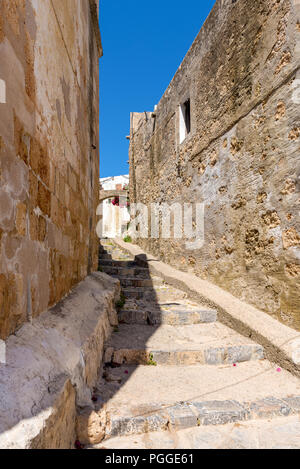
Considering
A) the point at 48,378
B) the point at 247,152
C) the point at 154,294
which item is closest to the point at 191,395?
the point at 48,378

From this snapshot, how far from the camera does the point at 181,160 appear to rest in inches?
257

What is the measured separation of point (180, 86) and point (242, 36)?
2464 millimetres

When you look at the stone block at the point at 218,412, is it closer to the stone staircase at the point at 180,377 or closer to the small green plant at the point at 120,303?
the stone staircase at the point at 180,377

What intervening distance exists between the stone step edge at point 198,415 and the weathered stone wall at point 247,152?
124cm

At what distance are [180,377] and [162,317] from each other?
1290 millimetres

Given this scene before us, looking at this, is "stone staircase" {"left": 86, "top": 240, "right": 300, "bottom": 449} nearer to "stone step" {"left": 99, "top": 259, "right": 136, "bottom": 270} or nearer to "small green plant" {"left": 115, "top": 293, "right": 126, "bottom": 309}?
"small green plant" {"left": 115, "top": 293, "right": 126, "bottom": 309}

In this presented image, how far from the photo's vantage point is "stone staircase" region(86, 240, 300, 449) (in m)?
1.94

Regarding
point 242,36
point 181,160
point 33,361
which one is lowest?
point 33,361

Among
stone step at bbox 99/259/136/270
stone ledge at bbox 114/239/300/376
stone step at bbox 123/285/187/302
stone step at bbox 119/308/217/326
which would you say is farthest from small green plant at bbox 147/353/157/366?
stone step at bbox 99/259/136/270

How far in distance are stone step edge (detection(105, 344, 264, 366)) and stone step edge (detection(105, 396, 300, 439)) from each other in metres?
0.80

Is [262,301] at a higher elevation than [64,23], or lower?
lower

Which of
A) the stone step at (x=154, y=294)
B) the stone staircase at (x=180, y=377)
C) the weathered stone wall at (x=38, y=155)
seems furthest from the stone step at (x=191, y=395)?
the stone step at (x=154, y=294)

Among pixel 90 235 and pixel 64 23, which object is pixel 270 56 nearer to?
pixel 64 23
